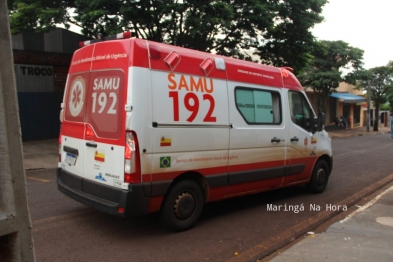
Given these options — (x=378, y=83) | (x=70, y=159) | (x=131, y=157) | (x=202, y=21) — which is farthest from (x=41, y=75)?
(x=378, y=83)

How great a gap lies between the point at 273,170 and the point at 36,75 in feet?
40.1

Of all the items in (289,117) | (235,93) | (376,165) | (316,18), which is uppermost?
(316,18)

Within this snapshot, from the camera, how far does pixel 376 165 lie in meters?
11.5

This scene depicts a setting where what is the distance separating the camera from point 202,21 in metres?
11.7

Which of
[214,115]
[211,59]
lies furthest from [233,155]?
[211,59]

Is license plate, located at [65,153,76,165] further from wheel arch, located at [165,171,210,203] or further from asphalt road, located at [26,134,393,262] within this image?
wheel arch, located at [165,171,210,203]

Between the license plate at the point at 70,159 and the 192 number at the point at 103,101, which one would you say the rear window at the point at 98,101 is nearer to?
the 192 number at the point at 103,101

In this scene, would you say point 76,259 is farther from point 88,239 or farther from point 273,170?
point 273,170

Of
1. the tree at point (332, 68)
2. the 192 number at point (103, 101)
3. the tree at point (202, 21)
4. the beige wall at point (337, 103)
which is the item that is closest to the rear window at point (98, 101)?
the 192 number at point (103, 101)

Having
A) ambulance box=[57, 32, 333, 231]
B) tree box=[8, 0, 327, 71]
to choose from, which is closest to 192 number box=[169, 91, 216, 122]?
ambulance box=[57, 32, 333, 231]

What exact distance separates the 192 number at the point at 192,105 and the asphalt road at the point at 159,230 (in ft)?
5.15

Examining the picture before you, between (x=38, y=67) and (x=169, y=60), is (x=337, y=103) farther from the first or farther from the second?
(x=169, y=60)

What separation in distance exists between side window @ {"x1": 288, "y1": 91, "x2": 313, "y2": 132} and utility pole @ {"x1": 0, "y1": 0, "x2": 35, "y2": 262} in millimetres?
5439

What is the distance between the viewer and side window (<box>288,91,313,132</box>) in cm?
663
